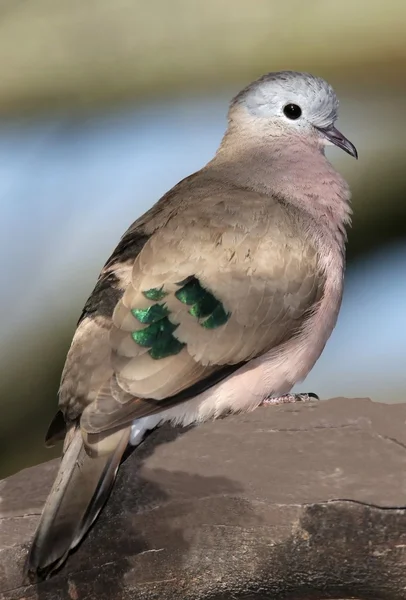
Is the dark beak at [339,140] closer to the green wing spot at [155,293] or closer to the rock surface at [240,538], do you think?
the green wing spot at [155,293]

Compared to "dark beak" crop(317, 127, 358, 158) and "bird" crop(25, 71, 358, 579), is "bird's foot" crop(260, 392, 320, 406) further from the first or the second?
"dark beak" crop(317, 127, 358, 158)

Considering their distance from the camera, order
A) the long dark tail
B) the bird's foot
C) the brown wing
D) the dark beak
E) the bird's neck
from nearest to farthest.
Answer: the long dark tail
the brown wing
the bird's foot
the bird's neck
the dark beak

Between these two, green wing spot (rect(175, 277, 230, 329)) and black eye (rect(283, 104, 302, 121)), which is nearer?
green wing spot (rect(175, 277, 230, 329))

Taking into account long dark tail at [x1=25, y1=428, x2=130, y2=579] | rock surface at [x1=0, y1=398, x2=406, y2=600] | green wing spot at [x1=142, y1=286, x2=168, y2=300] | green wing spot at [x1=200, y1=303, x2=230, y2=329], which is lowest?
rock surface at [x1=0, y1=398, x2=406, y2=600]

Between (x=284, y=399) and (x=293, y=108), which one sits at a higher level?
(x=293, y=108)

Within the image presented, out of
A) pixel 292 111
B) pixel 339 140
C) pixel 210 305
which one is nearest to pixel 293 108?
pixel 292 111

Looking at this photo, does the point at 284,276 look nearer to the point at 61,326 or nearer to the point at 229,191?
the point at 229,191

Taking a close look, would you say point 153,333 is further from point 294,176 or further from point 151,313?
point 294,176

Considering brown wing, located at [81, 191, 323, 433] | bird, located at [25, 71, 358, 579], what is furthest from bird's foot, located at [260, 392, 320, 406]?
brown wing, located at [81, 191, 323, 433]
